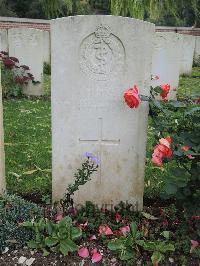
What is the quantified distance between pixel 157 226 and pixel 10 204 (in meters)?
1.17

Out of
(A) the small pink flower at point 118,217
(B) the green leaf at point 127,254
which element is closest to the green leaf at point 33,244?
(B) the green leaf at point 127,254

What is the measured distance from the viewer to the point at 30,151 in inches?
186

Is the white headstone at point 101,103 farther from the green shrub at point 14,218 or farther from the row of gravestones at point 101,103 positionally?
the green shrub at point 14,218

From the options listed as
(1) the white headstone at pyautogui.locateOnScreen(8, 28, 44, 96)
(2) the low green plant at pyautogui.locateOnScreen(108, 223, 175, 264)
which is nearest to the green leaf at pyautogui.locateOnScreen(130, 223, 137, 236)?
(2) the low green plant at pyautogui.locateOnScreen(108, 223, 175, 264)

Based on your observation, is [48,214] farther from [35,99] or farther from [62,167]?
[35,99]

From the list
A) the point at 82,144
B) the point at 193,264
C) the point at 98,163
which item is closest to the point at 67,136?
the point at 82,144

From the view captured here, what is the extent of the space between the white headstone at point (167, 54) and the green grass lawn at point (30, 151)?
2570 mm

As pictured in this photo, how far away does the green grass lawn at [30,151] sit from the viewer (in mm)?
3732

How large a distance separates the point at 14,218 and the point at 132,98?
1.25 m

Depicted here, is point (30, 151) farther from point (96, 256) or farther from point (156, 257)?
point (156, 257)

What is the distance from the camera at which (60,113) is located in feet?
9.91


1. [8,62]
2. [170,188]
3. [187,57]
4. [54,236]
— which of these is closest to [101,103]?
[170,188]

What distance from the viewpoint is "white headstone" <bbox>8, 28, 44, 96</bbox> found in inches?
318

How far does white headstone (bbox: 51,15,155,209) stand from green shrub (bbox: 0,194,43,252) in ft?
1.09
